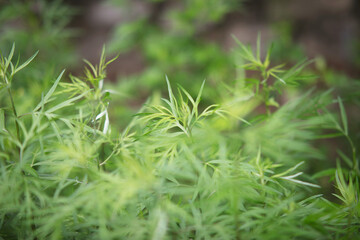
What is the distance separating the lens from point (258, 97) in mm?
676

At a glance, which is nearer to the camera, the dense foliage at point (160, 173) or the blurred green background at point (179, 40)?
the dense foliage at point (160, 173)

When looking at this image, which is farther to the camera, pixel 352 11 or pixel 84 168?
pixel 352 11

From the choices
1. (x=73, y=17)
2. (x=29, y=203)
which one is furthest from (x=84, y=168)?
(x=73, y=17)

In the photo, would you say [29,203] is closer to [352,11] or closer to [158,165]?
[158,165]

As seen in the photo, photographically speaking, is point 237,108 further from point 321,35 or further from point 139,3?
point 139,3

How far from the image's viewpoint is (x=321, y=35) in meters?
3.27

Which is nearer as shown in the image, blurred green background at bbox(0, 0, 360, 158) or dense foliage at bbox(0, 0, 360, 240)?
dense foliage at bbox(0, 0, 360, 240)

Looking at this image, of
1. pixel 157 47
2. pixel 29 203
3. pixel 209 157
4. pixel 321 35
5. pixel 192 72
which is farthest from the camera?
pixel 321 35

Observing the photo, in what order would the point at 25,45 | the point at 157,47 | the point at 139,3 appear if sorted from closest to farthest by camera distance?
the point at 25,45 < the point at 157,47 < the point at 139,3

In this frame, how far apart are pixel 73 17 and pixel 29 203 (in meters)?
4.32

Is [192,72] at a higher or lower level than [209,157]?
lower

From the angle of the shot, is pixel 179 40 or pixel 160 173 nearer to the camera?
pixel 160 173

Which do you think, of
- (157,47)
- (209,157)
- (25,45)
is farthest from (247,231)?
(25,45)

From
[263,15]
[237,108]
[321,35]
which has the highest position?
[237,108]
